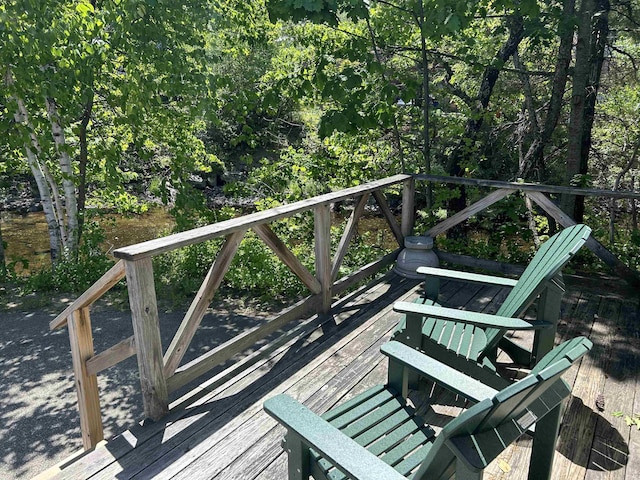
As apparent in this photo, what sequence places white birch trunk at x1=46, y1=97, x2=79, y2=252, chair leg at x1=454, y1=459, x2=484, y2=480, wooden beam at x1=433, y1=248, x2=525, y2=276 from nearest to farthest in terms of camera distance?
chair leg at x1=454, y1=459, x2=484, y2=480
wooden beam at x1=433, y1=248, x2=525, y2=276
white birch trunk at x1=46, y1=97, x2=79, y2=252

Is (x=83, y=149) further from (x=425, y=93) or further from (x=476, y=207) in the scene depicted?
(x=476, y=207)

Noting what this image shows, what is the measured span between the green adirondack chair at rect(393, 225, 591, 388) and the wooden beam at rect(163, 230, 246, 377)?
1.01m

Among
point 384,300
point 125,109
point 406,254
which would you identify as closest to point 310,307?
point 384,300

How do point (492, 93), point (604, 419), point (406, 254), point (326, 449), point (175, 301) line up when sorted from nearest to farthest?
point (326, 449) < point (604, 419) < point (406, 254) < point (175, 301) < point (492, 93)

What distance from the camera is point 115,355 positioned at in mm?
2406

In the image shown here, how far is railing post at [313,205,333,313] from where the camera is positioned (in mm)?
3428

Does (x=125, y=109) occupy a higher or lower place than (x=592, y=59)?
lower

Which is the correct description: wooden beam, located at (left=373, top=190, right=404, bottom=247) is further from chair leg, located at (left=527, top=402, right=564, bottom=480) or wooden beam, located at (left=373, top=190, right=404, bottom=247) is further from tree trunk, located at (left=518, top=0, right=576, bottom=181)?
chair leg, located at (left=527, top=402, right=564, bottom=480)

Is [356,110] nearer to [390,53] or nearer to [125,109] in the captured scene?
[390,53]

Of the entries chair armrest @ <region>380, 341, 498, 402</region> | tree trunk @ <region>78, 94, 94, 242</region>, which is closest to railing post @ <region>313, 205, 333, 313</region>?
chair armrest @ <region>380, 341, 498, 402</region>

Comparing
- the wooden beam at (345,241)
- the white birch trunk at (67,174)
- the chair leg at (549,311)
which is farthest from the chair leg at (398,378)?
the white birch trunk at (67,174)

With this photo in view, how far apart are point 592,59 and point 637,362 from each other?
439 centimetres

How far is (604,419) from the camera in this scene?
2361mm

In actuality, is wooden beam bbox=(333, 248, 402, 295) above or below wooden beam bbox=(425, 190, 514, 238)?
below
